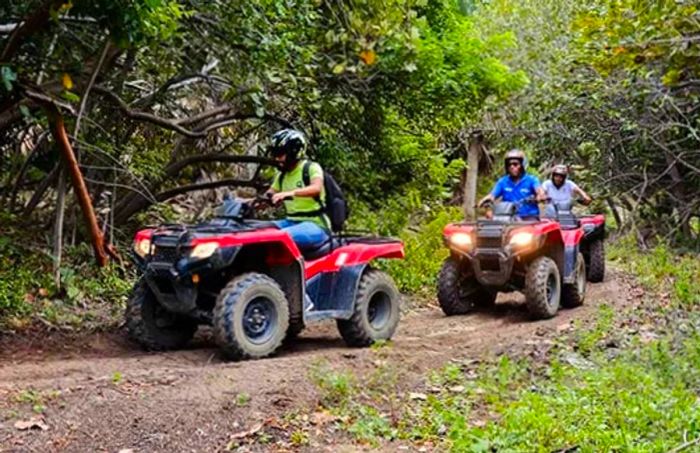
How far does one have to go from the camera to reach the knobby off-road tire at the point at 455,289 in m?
9.36

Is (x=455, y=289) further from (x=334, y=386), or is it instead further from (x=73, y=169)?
(x=73, y=169)

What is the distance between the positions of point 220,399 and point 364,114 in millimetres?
5875

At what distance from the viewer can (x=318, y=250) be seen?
704cm

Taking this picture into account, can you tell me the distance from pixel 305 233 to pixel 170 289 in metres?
1.20

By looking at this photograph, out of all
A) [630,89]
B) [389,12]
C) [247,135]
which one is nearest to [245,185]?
[247,135]

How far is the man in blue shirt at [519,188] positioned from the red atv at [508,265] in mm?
159

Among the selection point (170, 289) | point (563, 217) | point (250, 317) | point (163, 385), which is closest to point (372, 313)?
point (250, 317)

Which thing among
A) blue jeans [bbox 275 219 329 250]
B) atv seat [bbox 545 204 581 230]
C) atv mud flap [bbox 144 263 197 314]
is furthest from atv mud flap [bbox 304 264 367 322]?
atv seat [bbox 545 204 581 230]

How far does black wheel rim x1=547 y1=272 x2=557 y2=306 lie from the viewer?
9.06 meters

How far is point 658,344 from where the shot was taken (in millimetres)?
6527

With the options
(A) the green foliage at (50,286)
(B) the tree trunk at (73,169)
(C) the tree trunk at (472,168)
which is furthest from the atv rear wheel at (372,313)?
(C) the tree trunk at (472,168)

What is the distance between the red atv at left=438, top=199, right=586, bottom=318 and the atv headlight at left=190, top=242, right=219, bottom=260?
3.71 meters

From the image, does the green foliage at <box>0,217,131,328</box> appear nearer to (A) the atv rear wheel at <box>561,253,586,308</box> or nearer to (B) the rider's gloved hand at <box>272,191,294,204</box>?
(B) the rider's gloved hand at <box>272,191,294,204</box>

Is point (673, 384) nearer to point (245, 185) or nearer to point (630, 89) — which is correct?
point (245, 185)
